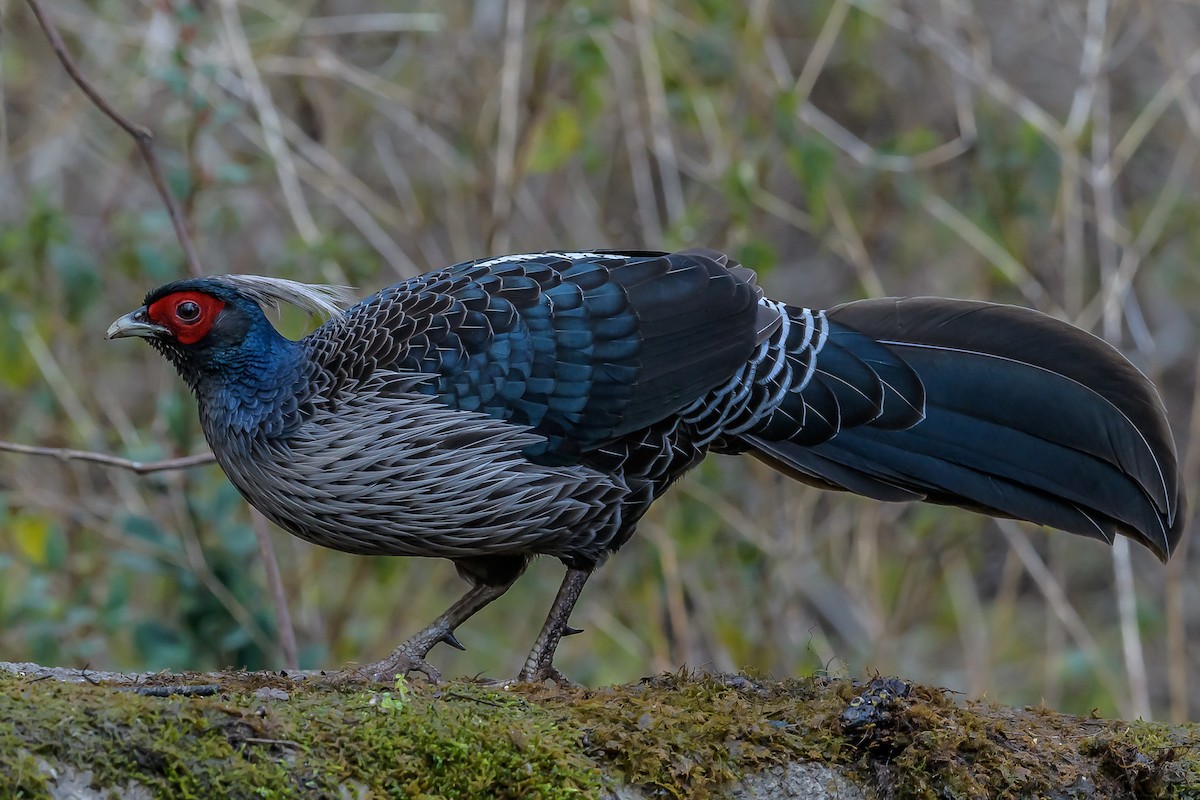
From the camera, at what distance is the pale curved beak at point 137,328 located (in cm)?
407

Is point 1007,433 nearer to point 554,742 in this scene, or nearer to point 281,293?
point 554,742

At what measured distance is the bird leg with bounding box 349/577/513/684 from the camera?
400 centimetres

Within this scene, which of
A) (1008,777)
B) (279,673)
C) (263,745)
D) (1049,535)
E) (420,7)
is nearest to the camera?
(263,745)

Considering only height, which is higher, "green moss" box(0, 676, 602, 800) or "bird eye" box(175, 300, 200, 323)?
"bird eye" box(175, 300, 200, 323)

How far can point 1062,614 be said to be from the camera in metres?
6.32

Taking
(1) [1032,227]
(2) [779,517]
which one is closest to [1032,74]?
(1) [1032,227]

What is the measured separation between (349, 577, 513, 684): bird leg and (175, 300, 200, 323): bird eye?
3.92ft

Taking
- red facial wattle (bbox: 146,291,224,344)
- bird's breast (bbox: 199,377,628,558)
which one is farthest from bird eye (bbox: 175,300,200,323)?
bird's breast (bbox: 199,377,628,558)

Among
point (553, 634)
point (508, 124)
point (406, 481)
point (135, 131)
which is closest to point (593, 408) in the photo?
point (406, 481)

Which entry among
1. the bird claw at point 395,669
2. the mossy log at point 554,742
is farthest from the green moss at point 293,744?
the bird claw at point 395,669

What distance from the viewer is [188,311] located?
13.4ft

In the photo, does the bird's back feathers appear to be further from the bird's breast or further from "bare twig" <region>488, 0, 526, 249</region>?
"bare twig" <region>488, 0, 526, 249</region>

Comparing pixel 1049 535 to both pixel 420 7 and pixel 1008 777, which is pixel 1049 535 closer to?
pixel 420 7

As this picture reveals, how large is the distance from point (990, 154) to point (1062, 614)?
2465mm
